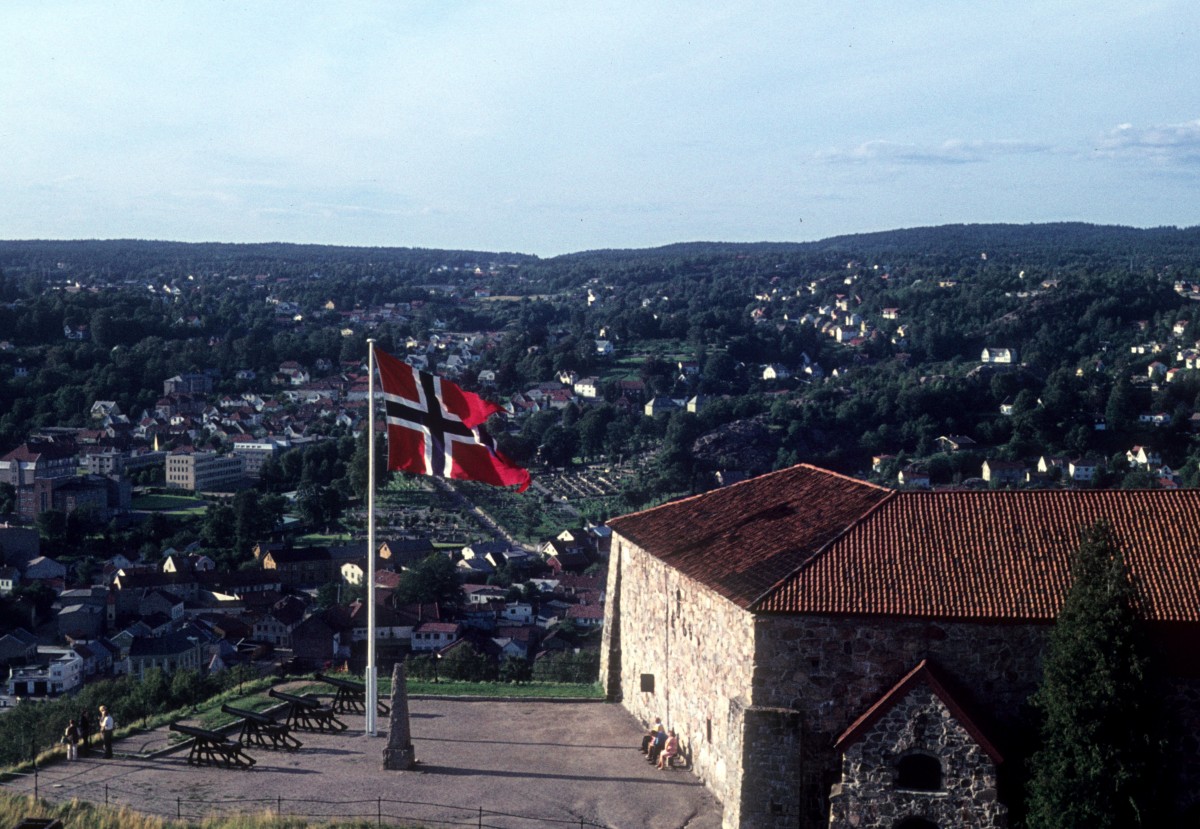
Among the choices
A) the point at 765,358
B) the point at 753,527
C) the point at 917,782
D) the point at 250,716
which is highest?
the point at 753,527

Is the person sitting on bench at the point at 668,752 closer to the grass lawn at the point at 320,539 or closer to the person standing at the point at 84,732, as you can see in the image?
the person standing at the point at 84,732

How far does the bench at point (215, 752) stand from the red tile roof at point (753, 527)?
5.74 metres

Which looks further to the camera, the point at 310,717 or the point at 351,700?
the point at 351,700

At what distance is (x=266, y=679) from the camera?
76.1ft

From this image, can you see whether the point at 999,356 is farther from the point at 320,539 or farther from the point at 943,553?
the point at 943,553

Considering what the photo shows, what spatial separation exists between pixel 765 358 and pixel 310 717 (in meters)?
124

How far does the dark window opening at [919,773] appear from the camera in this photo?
47.4 ft

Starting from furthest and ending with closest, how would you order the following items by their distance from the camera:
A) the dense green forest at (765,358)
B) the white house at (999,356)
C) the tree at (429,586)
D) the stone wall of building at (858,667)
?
the white house at (999,356) < the dense green forest at (765,358) < the tree at (429,586) < the stone wall of building at (858,667)

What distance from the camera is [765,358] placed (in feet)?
463

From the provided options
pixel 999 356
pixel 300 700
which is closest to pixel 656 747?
pixel 300 700

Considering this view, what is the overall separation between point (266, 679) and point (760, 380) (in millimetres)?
107887

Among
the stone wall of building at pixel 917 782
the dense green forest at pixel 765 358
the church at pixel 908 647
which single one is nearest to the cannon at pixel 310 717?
the church at pixel 908 647

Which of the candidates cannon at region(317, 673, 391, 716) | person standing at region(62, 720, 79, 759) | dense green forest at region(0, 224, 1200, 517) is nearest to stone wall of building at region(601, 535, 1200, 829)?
cannon at region(317, 673, 391, 716)

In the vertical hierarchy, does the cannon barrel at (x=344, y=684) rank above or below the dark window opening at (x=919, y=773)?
below
